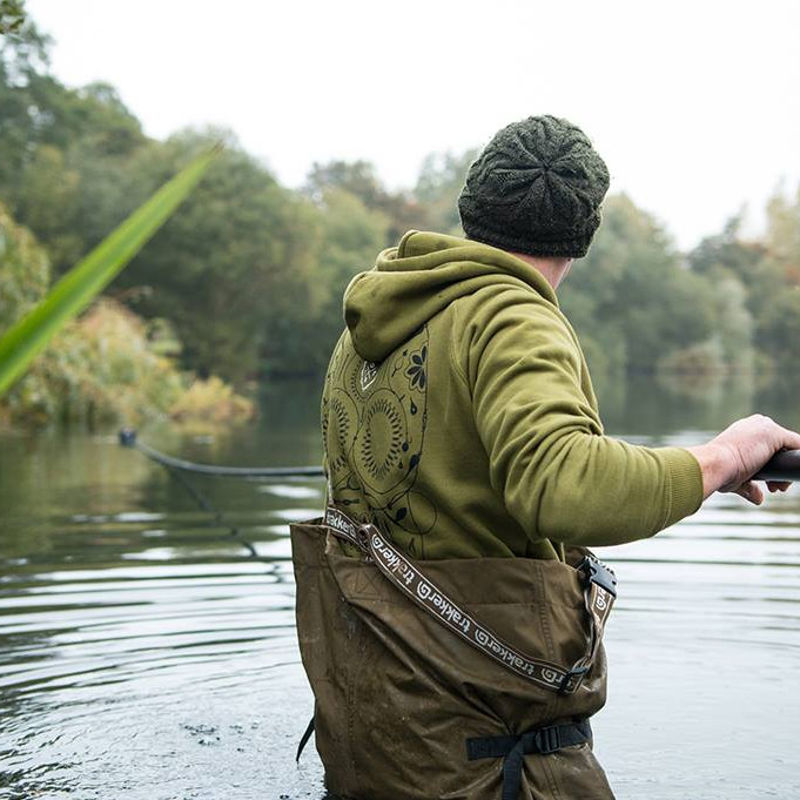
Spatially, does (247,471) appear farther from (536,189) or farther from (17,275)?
(17,275)

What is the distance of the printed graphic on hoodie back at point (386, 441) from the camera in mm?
2430

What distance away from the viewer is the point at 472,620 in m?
2.46

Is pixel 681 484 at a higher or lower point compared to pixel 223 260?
lower

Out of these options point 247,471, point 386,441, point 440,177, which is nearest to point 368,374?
point 386,441

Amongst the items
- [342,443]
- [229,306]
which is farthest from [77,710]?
[229,306]

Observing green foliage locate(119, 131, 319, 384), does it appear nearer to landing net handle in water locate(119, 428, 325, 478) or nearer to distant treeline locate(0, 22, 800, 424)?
distant treeline locate(0, 22, 800, 424)

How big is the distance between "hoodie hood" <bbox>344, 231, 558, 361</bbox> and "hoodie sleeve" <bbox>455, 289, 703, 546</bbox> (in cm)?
15

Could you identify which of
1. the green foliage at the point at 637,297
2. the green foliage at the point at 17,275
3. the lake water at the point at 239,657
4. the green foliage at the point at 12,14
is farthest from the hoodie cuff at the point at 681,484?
the green foliage at the point at 637,297

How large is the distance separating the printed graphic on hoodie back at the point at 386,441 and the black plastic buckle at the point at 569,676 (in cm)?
34

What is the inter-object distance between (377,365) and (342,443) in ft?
0.65

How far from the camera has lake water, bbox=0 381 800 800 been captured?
3902 mm

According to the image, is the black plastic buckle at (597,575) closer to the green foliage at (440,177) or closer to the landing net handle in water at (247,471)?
the landing net handle in water at (247,471)

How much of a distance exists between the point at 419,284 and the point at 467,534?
Answer: 0.46 meters

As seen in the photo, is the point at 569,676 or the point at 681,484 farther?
the point at 569,676
